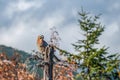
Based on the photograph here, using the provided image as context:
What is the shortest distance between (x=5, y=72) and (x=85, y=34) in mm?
21474

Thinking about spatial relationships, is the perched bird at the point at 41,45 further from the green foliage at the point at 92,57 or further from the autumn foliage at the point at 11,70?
the autumn foliage at the point at 11,70

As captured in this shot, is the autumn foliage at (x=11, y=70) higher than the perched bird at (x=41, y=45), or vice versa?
the autumn foliage at (x=11, y=70)

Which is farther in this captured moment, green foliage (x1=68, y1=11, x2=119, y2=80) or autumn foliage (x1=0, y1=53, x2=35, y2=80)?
autumn foliage (x1=0, y1=53, x2=35, y2=80)

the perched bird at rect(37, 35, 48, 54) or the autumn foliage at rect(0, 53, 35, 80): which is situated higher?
the autumn foliage at rect(0, 53, 35, 80)

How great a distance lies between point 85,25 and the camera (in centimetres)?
3234

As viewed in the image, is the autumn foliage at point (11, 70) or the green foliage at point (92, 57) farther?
the autumn foliage at point (11, 70)

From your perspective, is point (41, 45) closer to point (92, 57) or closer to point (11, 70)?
point (92, 57)

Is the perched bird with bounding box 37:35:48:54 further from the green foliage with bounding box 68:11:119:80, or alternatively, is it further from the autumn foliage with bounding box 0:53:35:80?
the autumn foliage with bounding box 0:53:35:80

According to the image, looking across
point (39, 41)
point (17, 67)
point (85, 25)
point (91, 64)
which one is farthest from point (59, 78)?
point (39, 41)

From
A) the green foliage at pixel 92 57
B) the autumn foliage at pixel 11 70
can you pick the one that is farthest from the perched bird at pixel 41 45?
the autumn foliage at pixel 11 70

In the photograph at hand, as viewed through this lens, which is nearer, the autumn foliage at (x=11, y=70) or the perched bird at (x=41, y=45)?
the perched bird at (x=41, y=45)

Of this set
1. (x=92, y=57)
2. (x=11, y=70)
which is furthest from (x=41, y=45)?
(x=11, y=70)

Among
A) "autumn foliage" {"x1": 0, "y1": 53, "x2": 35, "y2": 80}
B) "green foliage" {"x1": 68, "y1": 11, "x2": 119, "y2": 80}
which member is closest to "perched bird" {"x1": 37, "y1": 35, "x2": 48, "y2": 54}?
"green foliage" {"x1": 68, "y1": 11, "x2": 119, "y2": 80}

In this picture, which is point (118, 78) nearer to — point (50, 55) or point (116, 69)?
point (116, 69)
